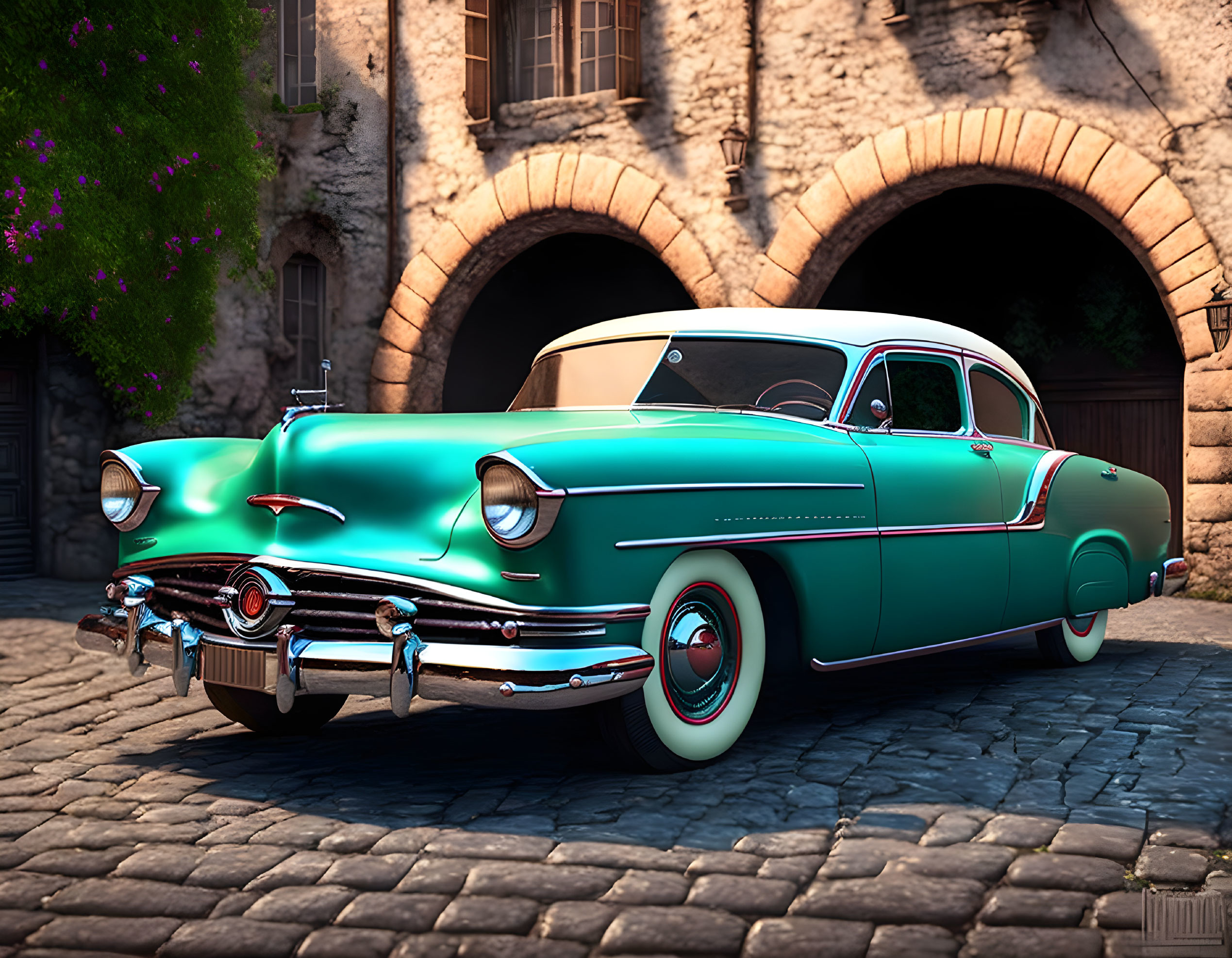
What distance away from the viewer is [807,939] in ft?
8.73

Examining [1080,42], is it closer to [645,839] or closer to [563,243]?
[563,243]

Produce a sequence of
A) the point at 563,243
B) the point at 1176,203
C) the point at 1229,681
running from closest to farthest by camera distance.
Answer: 1. the point at 1229,681
2. the point at 1176,203
3. the point at 563,243

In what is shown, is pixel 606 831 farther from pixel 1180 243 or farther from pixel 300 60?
pixel 300 60

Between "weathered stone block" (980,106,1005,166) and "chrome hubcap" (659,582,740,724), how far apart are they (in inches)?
268

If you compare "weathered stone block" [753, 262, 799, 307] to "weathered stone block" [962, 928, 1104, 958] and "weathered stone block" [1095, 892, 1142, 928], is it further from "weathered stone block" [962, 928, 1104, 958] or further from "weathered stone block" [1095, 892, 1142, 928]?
"weathered stone block" [962, 928, 1104, 958]

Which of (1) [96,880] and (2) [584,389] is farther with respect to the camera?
(2) [584,389]

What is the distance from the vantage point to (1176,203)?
360 inches

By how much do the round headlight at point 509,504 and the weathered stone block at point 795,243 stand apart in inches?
289

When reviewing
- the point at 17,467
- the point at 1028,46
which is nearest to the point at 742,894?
the point at 1028,46

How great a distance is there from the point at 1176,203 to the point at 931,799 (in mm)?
6918

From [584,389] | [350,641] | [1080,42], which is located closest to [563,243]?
[1080,42]

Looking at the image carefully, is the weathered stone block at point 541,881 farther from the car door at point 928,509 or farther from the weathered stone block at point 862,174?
the weathered stone block at point 862,174

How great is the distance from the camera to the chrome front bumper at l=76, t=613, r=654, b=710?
3391 millimetres

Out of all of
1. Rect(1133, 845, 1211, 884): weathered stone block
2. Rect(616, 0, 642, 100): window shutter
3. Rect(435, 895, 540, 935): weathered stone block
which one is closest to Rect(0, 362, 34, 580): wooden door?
Rect(616, 0, 642, 100): window shutter
